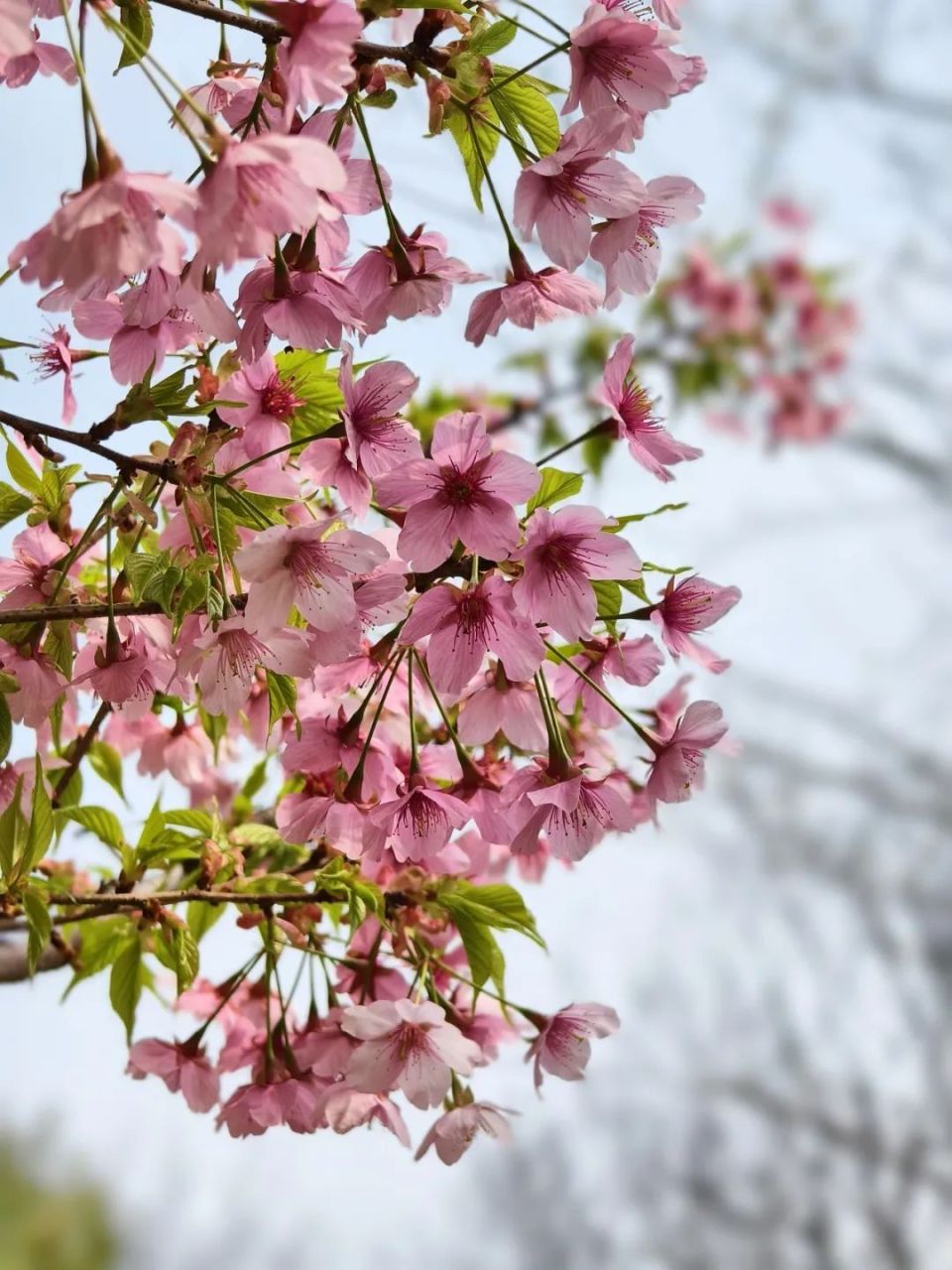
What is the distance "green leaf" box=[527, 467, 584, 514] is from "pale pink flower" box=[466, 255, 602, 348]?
A: 65 millimetres

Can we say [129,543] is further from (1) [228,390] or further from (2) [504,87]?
(2) [504,87]

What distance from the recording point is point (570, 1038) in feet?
2.00

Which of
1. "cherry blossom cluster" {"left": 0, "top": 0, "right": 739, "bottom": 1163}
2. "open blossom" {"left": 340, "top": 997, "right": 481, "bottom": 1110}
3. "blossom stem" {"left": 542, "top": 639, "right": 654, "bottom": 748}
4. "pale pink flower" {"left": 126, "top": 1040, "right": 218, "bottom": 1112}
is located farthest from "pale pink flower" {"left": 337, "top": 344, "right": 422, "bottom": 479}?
"pale pink flower" {"left": 126, "top": 1040, "right": 218, "bottom": 1112}

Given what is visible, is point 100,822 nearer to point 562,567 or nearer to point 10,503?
point 10,503

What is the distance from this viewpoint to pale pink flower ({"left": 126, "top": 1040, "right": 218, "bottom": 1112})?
66cm

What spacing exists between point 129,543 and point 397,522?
13 cm

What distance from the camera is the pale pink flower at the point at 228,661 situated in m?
0.48

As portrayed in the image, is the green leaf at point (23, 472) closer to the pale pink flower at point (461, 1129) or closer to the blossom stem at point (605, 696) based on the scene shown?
the blossom stem at point (605, 696)

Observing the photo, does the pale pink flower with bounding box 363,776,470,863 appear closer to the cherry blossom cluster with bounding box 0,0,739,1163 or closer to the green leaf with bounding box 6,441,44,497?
the cherry blossom cluster with bounding box 0,0,739,1163

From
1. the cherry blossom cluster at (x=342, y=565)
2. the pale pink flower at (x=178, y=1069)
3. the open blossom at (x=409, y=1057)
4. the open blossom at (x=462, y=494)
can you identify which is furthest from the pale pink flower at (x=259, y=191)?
the pale pink flower at (x=178, y=1069)

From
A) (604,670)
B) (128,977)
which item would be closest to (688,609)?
(604,670)

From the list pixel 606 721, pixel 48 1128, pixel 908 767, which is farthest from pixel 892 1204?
pixel 48 1128

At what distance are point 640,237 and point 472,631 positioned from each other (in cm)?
20

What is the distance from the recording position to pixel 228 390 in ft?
1.84
